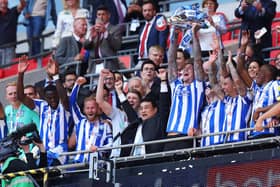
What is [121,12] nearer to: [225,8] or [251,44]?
[225,8]

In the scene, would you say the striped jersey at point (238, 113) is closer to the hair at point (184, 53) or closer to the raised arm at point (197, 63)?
the raised arm at point (197, 63)

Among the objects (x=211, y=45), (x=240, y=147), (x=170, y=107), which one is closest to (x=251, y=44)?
(x=211, y=45)

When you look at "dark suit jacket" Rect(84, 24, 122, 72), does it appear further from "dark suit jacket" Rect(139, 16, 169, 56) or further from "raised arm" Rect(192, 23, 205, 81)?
"raised arm" Rect(192, 23, 205, 81)

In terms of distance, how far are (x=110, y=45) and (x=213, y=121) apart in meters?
4.30

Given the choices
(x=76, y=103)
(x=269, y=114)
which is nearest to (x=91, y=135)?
(x=76, y=103)

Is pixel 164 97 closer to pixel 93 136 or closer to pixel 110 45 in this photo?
pixel 93 136

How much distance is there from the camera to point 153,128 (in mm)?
16797

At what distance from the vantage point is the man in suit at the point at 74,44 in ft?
69.5

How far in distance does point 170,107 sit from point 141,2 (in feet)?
16.0

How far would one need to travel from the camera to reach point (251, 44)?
18.3m

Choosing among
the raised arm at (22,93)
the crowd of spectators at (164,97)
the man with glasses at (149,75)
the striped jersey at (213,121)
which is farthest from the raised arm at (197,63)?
the raised arm at (22,93)

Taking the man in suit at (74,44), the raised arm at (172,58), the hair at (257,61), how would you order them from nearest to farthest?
the hair at (257,61)
the raised arm at (172,58)
the man in suit at (74,44)

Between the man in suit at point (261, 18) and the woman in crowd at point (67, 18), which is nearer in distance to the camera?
the man in suit at point (261, 18)

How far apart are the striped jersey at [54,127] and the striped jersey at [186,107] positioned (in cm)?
168
